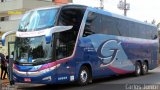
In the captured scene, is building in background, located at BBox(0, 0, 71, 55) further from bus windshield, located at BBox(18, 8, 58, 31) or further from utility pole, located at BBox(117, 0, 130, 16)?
bus windshield, located at BBox(18, 8, 58, 31)

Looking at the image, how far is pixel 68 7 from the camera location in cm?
1867

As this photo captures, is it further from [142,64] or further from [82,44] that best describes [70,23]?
[142,64]

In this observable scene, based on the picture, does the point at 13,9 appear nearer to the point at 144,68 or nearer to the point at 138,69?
the point at 144,68

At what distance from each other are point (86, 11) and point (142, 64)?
9.27 meters

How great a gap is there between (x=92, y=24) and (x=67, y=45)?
2.65 metres

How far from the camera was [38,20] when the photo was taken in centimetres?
1817

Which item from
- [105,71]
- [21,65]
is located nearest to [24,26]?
[21,65]

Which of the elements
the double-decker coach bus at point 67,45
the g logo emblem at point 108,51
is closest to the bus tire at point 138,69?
the double-decker coach bus at point 67,45

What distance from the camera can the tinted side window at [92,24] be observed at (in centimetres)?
1974

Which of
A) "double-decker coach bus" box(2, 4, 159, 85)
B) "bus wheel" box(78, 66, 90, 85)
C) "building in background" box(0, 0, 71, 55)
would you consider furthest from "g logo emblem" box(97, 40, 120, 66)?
"building in background" box(0, 0, 71, 55)

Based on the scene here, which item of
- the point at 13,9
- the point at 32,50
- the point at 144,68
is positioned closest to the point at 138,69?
the point at 144,68

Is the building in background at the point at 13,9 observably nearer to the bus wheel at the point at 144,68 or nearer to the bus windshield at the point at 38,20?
the bus wheel at the point at 144,68

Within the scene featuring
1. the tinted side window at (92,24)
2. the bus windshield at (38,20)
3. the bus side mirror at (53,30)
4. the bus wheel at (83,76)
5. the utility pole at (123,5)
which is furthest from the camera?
the utility pole at (123,5)

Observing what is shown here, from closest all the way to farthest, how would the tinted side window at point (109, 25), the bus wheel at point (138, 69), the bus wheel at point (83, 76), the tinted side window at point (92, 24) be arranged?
the bus wheel at point (83, 76)
the tinted side window at point (92, 24)
the tinted side window at point (109, 25)
the bus wheel at point (138, 69)
